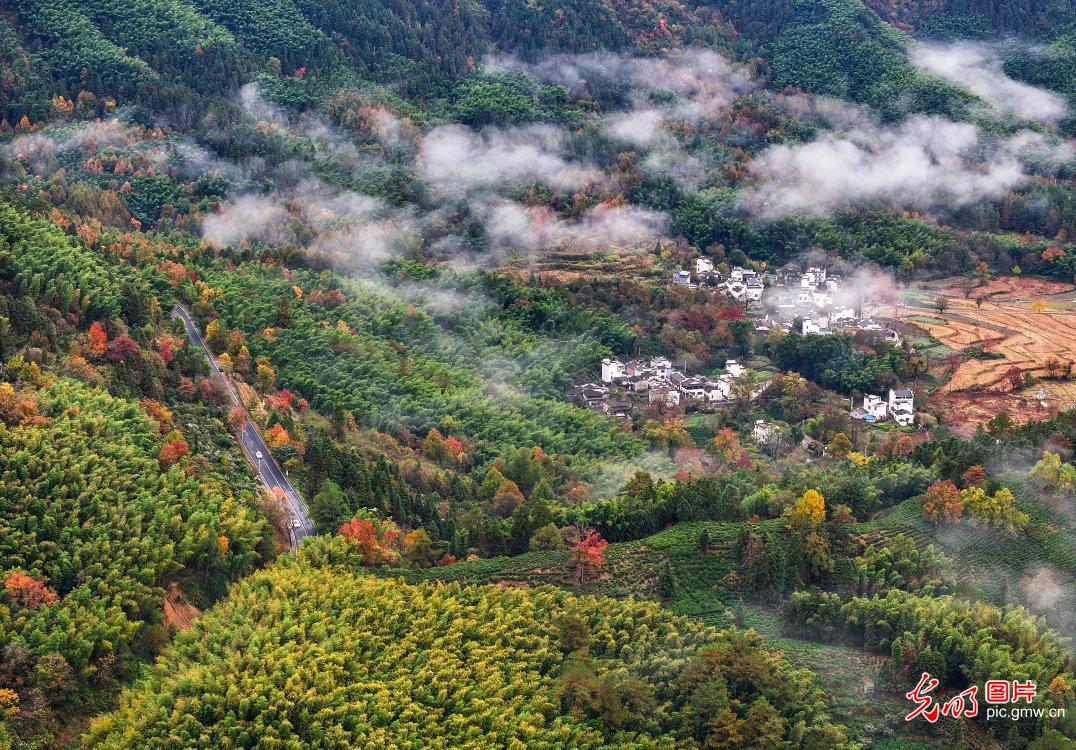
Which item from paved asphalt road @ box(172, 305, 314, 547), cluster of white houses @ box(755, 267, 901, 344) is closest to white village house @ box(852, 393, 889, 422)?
cluster of white houses @ box(755, 267, 901, 344)

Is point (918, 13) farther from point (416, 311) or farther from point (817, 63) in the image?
point (416, 311)

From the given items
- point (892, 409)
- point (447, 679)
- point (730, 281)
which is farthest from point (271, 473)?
point (730, 281)

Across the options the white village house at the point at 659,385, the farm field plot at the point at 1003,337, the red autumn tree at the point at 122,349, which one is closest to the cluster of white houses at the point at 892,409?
the farm field plot at the point at 1003,337

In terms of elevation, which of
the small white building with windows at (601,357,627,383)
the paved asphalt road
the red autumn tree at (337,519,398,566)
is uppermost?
the red autumn tree at (337,519,398,566)

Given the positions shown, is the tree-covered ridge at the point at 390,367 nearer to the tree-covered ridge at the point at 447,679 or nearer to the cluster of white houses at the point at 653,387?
the cluster of white houses at the point at 653,387

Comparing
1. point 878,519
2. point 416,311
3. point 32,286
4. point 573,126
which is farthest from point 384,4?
point 878,519

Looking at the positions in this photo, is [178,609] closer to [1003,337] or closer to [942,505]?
[942,505]

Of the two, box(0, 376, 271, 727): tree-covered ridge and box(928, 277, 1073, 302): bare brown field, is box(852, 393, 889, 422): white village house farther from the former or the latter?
box(0, 376, 271, 727): tree-covered ridge
